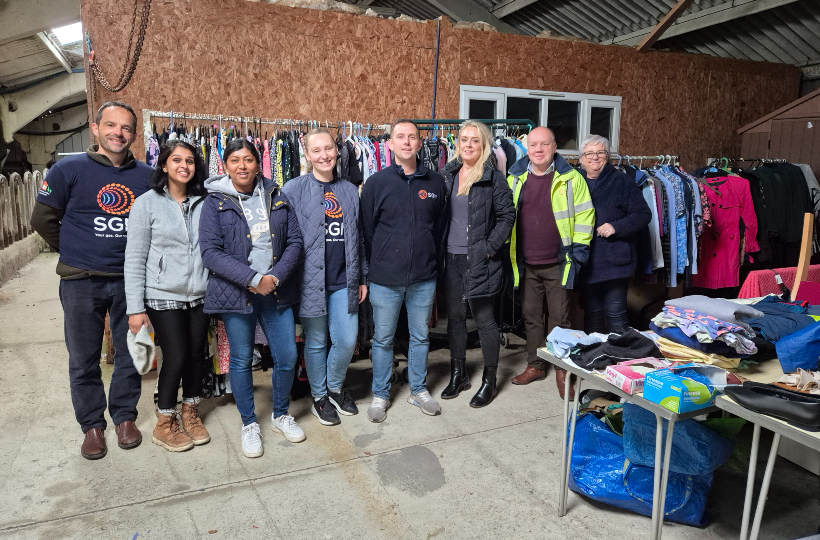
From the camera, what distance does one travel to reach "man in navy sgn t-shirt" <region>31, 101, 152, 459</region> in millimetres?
2504

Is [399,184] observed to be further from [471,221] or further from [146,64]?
[146,64]

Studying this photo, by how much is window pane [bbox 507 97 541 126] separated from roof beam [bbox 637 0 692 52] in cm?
140

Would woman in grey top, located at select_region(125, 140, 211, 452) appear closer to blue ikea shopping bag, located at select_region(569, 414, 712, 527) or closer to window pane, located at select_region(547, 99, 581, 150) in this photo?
blue ikea shopping bag, located at select_region(569, 414, 712, 527)

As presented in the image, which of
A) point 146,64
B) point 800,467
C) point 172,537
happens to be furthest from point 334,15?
point 800,467

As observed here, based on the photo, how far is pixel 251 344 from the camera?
272cm

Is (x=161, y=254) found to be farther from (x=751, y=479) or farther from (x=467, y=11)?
(x=467, y=11)

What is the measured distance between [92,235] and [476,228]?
6.14 feet

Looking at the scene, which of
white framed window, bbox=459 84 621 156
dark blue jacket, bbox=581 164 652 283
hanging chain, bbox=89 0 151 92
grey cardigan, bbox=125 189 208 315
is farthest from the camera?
white framed window, bbox=459 84 621 156

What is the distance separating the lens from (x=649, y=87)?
629 centimetres

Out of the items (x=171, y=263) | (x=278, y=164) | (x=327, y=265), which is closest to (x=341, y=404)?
(x=327, y=265)

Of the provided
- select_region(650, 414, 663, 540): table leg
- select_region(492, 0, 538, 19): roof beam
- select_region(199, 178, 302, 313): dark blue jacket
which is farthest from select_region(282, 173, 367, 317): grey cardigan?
select_region(492, 0, 538, 19): roof beam

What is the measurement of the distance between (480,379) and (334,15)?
3390 millimetres

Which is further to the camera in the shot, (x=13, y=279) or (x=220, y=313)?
(x=13, y=279)

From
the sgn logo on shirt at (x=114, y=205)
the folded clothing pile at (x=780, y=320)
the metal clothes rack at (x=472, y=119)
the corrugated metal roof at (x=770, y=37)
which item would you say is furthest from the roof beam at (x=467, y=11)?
the folded clothing pile at (x=780, y=320)
